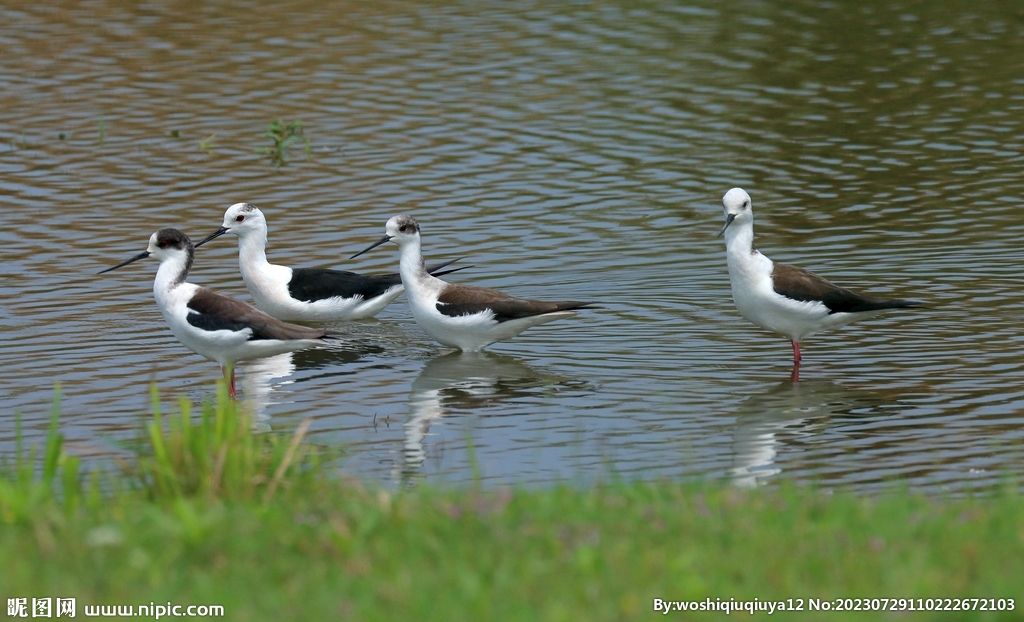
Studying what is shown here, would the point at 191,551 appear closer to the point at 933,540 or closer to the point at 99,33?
the point at 933,540

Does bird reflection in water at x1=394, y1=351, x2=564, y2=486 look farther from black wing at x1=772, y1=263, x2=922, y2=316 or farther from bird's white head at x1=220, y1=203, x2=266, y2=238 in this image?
bird's white head at x1=220, y1=203, x2=266, y2=238

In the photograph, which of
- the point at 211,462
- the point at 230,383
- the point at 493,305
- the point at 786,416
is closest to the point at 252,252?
the point at 230,383

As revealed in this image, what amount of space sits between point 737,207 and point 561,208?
5.64m

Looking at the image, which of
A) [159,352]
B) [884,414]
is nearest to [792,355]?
[884,414]

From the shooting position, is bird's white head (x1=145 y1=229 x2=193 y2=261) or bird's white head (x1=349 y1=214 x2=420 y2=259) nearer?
bird's white head (x1=145 y1=229 x2=193 y2=261)

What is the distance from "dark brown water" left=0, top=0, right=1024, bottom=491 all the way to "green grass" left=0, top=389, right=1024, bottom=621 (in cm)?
144

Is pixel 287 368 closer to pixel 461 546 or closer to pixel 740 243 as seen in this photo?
pixel 740 243

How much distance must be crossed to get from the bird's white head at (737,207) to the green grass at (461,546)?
4.90m

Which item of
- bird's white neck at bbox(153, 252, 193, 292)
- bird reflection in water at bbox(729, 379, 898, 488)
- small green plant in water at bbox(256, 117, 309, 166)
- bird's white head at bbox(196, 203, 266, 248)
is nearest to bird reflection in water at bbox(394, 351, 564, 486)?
bird reflection in water at bbox(729, 379, 898, 488)

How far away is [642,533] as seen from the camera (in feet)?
20.4

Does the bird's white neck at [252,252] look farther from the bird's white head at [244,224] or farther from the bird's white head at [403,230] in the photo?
the bird's white head at [403,230]

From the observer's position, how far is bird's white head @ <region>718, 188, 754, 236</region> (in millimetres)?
11734

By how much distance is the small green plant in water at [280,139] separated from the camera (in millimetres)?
19781

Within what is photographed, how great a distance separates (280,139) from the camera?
19.9 meters
